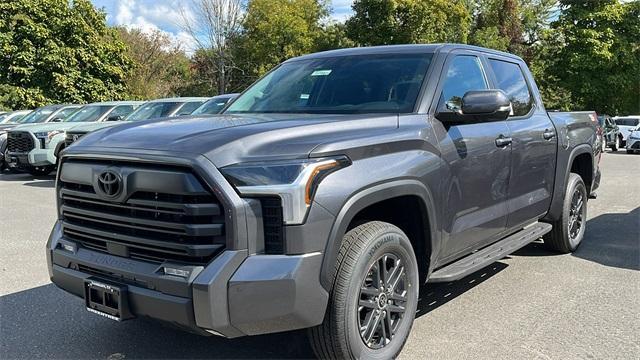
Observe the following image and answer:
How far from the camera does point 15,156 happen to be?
13.2 meters

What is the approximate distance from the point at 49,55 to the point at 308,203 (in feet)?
99.4

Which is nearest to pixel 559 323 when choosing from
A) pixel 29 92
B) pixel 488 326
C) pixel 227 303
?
pixel 488 326

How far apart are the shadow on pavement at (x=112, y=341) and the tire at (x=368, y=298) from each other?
0.40 m

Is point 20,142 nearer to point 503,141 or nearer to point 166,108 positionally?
point 166,108

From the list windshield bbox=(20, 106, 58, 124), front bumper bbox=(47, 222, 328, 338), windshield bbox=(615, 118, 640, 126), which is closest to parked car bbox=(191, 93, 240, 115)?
windshield bbox=(20, 106, 58, 124)

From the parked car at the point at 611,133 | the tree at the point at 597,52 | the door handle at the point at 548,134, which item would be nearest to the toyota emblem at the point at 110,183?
the door handle at the point at 548,134

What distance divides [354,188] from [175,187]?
90 centimetres

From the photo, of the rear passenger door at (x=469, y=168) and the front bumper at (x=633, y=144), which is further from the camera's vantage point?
the front bumper at (x=633, y=144)

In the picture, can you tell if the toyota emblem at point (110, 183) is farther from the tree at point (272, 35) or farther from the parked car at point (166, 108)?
the tree at point (272, 35)


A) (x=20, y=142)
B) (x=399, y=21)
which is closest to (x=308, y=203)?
(x=20, y=142)

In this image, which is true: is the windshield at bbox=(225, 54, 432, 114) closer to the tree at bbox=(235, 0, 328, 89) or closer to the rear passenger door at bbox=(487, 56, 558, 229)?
the rear passenger door at bbox=(487, 56, 558, 229)

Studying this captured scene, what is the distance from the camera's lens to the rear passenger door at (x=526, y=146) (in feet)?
15.4

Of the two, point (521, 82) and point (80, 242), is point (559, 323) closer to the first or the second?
point (521, 82)

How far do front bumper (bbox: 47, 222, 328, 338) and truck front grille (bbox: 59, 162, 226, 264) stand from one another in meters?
0.10
